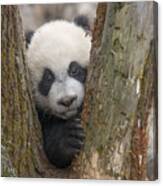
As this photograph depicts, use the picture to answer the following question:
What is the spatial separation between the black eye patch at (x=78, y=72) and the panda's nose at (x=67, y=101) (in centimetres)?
8

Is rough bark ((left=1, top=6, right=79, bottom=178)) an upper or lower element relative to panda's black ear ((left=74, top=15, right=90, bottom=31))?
lower

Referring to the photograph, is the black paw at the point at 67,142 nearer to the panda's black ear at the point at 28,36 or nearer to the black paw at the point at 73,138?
the black paw at the point at 73,138

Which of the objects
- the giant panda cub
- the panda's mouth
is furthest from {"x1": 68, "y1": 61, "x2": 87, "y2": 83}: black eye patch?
the panda's mouth

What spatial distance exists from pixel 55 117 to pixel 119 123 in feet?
0.83

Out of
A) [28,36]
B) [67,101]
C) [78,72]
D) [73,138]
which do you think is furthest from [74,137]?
[28,36]

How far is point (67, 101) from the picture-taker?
6.50ft

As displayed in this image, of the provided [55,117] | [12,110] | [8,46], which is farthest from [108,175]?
[8,46]

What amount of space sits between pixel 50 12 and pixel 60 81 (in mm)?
279

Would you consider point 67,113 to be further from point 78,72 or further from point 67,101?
point 78,72

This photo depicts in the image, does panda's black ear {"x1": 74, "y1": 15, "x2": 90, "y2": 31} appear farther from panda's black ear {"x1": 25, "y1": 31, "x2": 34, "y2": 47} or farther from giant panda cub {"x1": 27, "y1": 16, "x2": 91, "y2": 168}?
panda's black ear {"x1": 25, "y1": 31, "x2": 34, "y2": 47}

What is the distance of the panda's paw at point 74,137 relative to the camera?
6.62ft

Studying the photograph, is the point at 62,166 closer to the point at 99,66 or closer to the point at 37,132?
the point at 37,132

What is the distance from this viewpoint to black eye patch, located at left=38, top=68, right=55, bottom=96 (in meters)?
2.02

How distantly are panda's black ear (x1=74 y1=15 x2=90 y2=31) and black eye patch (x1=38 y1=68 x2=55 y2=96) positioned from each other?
0.70 ft
